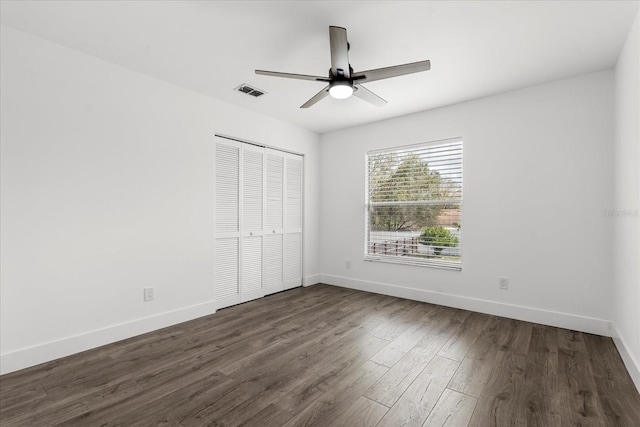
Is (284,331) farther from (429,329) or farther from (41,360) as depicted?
(41,360)

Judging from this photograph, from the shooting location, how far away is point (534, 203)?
10.8 feet

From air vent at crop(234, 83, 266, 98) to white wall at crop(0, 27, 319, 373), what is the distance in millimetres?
461

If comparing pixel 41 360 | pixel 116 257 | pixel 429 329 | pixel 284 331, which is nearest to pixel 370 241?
pixel 429 329

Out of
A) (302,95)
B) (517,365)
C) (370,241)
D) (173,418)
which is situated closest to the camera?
(173,418)

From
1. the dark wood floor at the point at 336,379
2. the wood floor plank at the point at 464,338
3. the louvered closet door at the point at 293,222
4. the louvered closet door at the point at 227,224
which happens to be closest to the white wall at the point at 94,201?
the louvered closet door at the point at 227,224

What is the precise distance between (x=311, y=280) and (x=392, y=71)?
362 centimetres

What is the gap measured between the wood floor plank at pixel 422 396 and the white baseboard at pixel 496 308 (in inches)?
57.6

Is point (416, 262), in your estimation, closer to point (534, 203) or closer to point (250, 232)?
point (534, 203)

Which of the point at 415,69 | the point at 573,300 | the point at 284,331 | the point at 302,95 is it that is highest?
the point at 302,95

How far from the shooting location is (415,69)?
219 cm

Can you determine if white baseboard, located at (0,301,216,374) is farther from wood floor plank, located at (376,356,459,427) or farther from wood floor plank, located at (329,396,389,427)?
wood floor plank, located at (376,356,459,427)

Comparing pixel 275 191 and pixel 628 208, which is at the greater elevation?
pixel 275 191

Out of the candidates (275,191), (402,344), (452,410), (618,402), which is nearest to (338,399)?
(452,410)

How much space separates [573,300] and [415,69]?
112 inches
